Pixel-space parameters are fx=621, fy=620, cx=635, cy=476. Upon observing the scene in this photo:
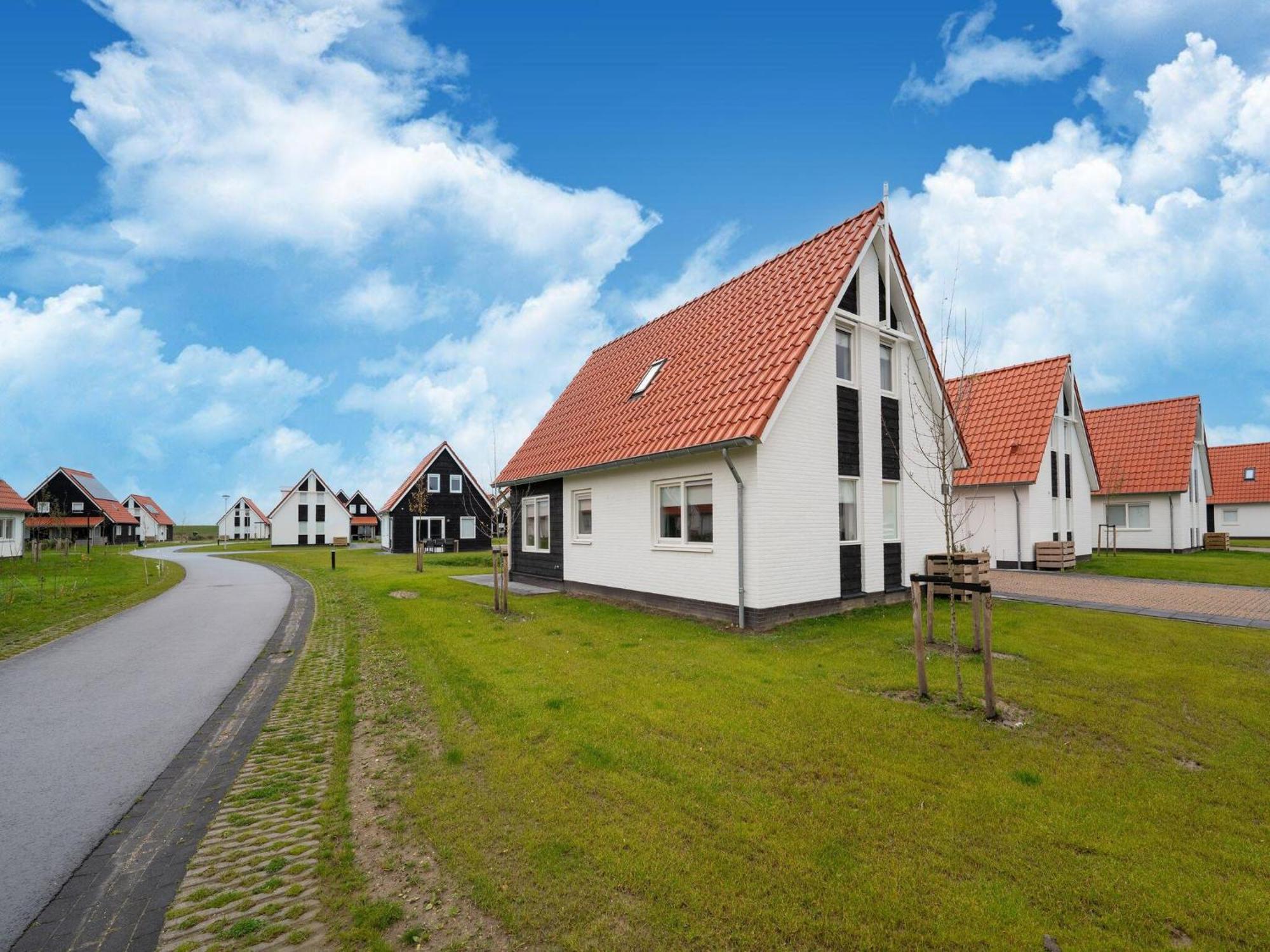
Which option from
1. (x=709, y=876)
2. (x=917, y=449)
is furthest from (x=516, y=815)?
(x=917, y=449)

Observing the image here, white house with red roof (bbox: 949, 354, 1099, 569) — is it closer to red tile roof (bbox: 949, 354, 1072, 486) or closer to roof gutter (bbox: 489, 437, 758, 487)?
red tile roof (bbox: 949, 354, 1072, 486)

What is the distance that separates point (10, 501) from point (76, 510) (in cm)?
3208

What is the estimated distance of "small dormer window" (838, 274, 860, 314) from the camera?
1318cm

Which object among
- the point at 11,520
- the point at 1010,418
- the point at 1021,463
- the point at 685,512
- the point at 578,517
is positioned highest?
the point at 1010,418

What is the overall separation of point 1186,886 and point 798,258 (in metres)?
13.4

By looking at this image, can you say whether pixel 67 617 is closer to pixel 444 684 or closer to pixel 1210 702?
pixel 444 684

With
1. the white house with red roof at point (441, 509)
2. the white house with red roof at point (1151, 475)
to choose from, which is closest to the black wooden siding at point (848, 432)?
the white house with red roof at point (1151, 475)

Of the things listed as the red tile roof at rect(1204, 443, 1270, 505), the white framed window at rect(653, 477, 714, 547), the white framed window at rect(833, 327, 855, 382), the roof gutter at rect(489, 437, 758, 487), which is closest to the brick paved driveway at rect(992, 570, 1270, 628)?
the white framed window at rect(833, 327, 855, 382)

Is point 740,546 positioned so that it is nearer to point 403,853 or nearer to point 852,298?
point 852,298

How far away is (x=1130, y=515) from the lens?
28.7 m

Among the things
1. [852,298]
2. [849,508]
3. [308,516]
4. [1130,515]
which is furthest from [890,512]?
[308,516]

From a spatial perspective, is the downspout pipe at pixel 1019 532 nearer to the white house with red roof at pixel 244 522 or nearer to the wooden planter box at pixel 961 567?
the wooden planter box at pixel 961 567

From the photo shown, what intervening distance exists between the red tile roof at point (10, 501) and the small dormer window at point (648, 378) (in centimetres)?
4066

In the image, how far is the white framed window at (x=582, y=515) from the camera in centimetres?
1592
